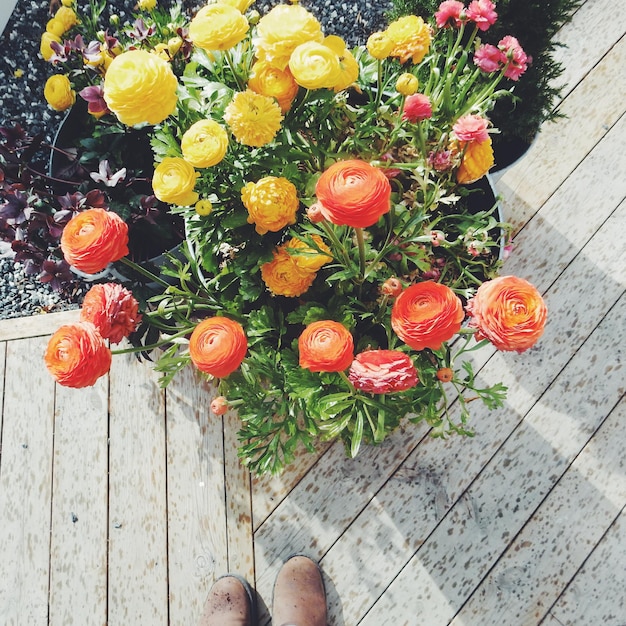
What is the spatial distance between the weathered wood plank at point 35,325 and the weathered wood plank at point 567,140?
1.24m

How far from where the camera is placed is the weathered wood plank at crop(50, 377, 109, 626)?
4.65ft

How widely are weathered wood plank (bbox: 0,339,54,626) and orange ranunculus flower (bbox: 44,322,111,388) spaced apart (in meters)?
0.79

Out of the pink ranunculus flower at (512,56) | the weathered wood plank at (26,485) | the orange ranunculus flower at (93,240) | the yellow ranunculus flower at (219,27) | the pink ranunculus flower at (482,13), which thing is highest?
the pink ranunculus flower at (482,13)

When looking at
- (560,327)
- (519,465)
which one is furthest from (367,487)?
(560,327)

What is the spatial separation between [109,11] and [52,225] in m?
0.97

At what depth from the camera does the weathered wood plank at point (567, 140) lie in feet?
5.20

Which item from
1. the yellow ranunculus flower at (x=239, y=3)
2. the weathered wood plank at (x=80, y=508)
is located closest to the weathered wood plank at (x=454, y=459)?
the weathered wood plank at (x=80, y=508)

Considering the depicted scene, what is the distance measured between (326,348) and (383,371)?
9cm

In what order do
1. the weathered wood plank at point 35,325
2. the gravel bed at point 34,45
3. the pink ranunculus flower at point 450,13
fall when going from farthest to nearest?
the gravel bed at point 34,45 < the weathered wood plank at point 35,325 < the pink ranunculus flower at point 450,13

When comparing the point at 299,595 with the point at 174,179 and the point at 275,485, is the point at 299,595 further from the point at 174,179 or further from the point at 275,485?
the point at 174,179

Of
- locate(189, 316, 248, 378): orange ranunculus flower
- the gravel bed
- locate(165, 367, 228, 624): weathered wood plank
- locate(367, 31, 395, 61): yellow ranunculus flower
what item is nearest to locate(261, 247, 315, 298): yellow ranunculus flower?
locate(189, 316, 248, 378): orange ranunculus flower

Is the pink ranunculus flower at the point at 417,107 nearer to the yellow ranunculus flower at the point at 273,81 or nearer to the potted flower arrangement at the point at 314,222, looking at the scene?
the potted flower arrangement at the point at 314,222

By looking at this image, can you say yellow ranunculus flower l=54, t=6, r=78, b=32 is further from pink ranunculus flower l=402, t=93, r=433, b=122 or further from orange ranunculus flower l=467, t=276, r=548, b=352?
orange ranunculus flower l=467, t=276, r=548, b=352

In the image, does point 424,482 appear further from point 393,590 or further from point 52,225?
point 52,225
